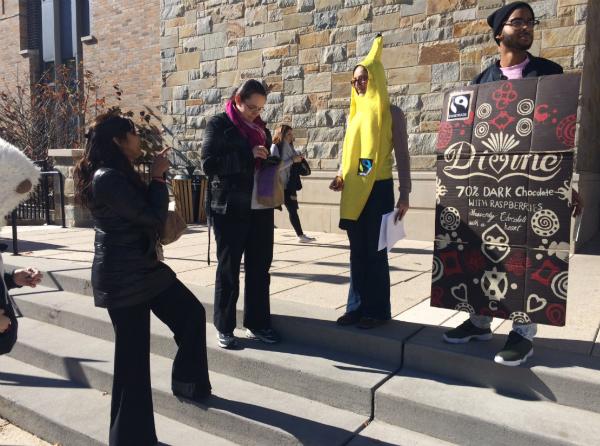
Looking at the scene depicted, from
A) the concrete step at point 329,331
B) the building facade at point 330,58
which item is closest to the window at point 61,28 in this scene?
the building facade at point 330,58

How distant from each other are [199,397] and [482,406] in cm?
160

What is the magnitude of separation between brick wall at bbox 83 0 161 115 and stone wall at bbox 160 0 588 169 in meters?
2.86

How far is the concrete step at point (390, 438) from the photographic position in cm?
272

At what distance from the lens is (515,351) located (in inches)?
112

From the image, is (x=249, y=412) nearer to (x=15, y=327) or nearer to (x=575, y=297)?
(x=15, y=327)

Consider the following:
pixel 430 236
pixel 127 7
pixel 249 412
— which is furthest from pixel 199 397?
pixel 127 7

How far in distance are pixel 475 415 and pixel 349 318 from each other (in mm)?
1127

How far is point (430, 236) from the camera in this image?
7496 millimetres

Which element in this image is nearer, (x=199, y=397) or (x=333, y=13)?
(x=199, y=397)

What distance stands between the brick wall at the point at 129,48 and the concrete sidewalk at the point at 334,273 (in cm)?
583

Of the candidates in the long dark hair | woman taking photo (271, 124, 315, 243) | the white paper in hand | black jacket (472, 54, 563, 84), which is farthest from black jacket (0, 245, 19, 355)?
woman taking photo (271, 124, 315, 243)

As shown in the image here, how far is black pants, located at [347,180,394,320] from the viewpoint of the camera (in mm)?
3492

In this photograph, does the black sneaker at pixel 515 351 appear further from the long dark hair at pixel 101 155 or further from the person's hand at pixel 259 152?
the long dark hair at pixel 101 155

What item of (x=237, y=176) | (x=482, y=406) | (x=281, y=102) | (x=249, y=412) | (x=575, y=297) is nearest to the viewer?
(x=482, y=406)
